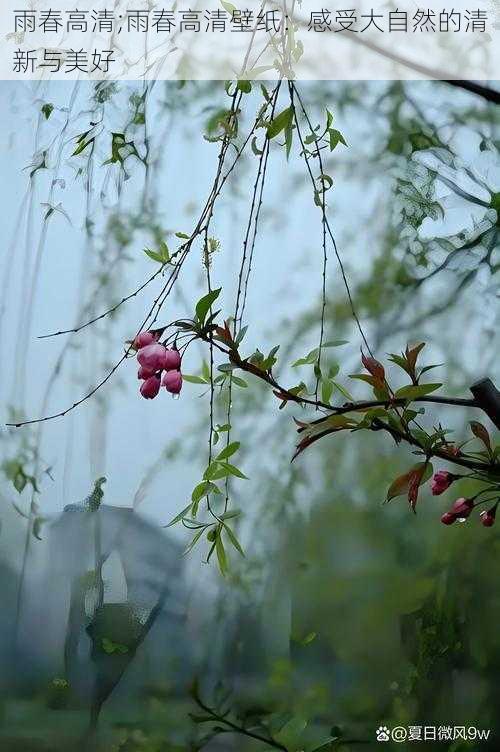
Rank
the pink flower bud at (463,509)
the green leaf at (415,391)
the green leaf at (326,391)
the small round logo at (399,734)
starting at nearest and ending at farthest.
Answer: the green leaf at (415,391) < the pink flower bud at (463,509) < the green leaf at (326,391) < the small round logo at (399,734)

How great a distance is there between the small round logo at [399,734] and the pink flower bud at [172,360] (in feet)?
2.56

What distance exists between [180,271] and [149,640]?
0.67 metres

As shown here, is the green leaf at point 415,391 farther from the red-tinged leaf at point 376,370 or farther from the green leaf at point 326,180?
the green leaf at point 326,180

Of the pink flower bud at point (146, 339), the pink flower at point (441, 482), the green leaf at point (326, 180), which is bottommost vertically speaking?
the pink flower at point (441, 482)

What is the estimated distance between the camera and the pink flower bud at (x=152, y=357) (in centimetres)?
119

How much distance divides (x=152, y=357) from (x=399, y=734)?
826 mm

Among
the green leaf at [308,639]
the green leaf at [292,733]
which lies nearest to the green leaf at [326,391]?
the green leaf at [308,639]

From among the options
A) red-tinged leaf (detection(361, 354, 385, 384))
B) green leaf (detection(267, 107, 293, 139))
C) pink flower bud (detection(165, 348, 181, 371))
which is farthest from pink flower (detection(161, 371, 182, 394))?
green leaf (detection(267, 107, 293, 139))

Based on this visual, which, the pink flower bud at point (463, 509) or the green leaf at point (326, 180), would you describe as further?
the green leaf at point (326, 180)

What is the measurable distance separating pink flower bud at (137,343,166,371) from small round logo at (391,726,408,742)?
80 cm

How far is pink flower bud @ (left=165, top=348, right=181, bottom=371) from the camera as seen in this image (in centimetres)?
120

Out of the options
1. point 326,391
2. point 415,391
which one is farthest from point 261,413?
point 415,391

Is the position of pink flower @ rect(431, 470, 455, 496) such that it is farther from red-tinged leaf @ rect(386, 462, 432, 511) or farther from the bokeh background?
the bokeh background

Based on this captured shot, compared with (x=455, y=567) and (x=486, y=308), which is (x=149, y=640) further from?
(x=486, y=308)
